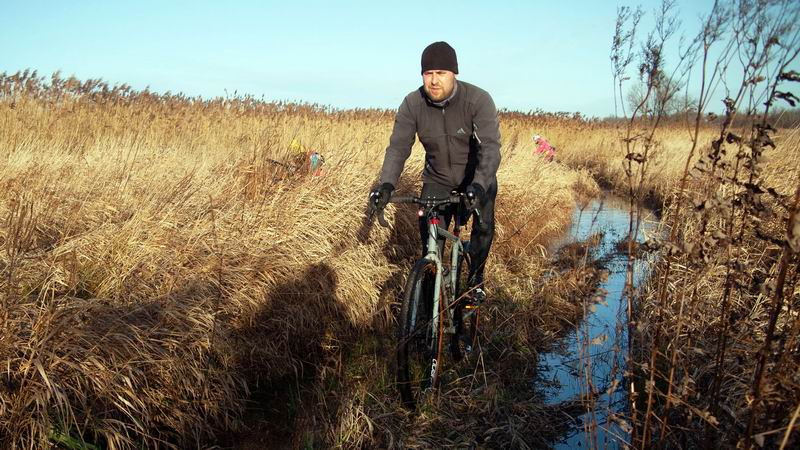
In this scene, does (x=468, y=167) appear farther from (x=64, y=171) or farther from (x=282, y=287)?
(x=64, y=171)

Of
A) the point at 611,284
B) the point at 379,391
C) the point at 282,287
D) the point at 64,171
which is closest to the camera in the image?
the point at 379,391

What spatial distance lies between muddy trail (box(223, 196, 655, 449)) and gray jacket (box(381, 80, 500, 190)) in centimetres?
85

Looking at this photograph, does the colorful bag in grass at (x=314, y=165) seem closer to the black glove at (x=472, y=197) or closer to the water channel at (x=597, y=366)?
the water channel at (x=597, y=366)

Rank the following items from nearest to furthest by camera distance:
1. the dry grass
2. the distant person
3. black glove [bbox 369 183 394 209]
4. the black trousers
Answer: the dry grass
black glove [bbox 369 183 394 209]
the black trousers
the distant person

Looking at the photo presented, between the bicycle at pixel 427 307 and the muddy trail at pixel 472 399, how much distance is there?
0.53ft

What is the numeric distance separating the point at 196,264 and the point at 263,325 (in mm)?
644

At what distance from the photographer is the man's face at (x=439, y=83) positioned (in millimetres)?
3877

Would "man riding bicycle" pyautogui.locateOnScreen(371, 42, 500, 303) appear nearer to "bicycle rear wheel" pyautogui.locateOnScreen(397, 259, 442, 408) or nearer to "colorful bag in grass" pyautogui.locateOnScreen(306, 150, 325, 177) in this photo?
"bicycle rear wheel" pyautogui.locateOnScreen(397, 259, 442, 408)

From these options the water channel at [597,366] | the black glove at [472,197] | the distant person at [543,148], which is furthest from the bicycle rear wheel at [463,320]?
the distant person at [543,148]

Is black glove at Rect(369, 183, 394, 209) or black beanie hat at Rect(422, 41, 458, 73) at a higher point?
black beanie hat at Rect(422, 41, 458, 73)

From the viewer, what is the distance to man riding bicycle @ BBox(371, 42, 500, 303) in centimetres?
386

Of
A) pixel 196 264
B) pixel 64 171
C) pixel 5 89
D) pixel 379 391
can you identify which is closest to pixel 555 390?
pixel 379 391

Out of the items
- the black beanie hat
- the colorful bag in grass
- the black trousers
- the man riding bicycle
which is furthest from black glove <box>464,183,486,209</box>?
the colorful bag in grass

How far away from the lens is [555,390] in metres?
4.18
